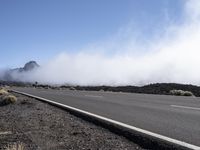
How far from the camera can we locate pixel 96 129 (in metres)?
12.7

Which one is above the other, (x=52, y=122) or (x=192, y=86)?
(x=192, y=86)

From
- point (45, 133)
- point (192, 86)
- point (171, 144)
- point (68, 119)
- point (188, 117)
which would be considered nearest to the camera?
point (171, 144)

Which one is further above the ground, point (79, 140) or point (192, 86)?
point (192, 86)

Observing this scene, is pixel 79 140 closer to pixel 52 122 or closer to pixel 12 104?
pixel 52 122

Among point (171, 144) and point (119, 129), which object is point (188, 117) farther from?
point (171, 144)

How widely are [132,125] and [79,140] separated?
236cm

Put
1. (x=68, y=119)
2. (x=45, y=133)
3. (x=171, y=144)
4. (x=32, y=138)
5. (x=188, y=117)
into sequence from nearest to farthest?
(x=171, y=144) < (x=32, y=138) < (x=45, y=133) < (x=188, y=117) < (x=68, y=119)

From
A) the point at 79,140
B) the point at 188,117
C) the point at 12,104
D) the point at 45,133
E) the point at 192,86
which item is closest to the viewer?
the point at 79,140

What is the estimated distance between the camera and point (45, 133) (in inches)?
486

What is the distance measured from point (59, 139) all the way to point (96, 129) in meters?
1.77

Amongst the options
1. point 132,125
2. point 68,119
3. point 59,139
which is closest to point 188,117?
point 132,125

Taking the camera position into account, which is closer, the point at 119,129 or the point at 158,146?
the point at 158,146

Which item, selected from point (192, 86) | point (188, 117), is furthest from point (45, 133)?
point (192, 86)

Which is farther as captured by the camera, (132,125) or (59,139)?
(132,125)
